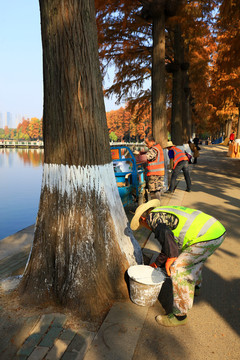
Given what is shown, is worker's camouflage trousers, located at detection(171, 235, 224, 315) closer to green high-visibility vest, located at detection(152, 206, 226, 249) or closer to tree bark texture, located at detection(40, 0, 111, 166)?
green high-visibility vest, located at detection(152, 206, 226, 249)

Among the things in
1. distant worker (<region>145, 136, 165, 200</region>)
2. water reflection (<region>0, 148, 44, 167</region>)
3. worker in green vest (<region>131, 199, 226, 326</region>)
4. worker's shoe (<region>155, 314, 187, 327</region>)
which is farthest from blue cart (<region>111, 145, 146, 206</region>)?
water reflection (<region>0, 148, 44, 167</region>)

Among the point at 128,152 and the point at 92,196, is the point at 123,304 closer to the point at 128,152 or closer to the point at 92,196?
the point at 92,196

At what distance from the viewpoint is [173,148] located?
953 centimetres

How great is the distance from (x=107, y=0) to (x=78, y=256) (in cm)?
1167

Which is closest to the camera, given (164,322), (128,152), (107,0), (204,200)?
(164,322)

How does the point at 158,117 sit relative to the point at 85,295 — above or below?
above

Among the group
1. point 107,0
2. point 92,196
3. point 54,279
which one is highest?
point 107,0

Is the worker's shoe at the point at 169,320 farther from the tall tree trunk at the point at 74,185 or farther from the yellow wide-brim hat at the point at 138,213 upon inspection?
the yellow wide-brim hat at the point at 138,213

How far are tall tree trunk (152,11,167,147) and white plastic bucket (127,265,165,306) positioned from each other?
25.1 ft

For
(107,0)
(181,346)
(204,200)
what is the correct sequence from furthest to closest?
(107,0)
(204,200)
(181,346)

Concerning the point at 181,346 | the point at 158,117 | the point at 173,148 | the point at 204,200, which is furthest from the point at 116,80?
the point at 181,346

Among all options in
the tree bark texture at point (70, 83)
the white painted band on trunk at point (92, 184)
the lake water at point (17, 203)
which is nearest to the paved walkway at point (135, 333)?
the white painted band on trunk at point (92, 184)

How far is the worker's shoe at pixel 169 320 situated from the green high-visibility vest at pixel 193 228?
0.79 metres

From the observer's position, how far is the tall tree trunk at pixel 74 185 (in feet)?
11.2
